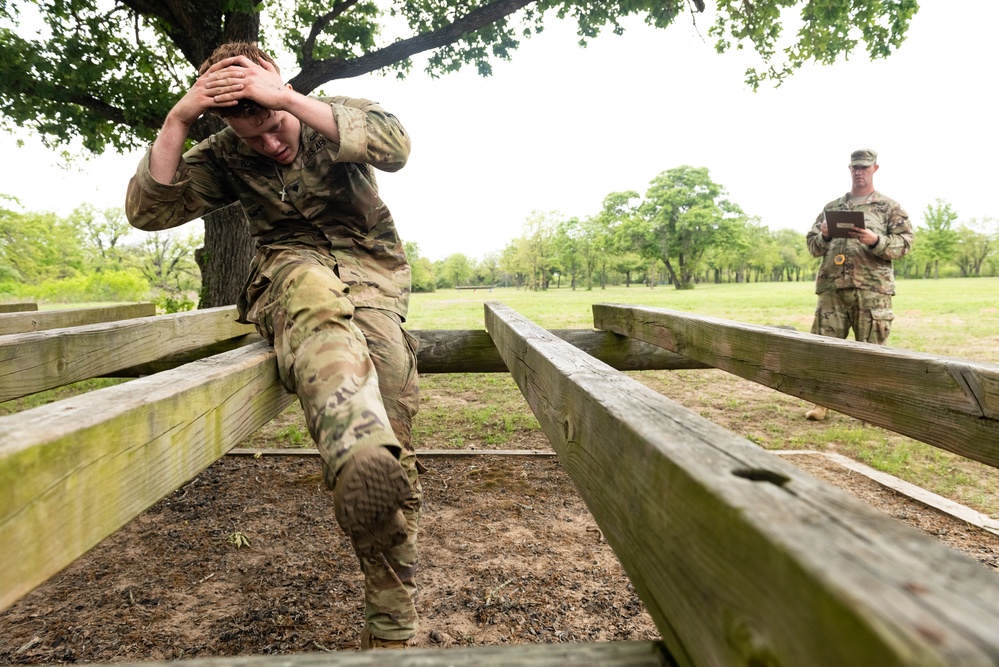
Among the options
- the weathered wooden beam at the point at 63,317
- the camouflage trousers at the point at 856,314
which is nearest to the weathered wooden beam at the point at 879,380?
the weathered wooden beam at the point at 63,317

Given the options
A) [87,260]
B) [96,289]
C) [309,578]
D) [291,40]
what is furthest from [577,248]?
[309,578]

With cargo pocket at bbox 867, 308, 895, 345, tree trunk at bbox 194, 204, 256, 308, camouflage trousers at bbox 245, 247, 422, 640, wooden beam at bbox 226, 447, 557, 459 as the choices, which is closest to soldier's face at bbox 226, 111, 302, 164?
camouflage trousers at bbox 245, 247, 422, 640

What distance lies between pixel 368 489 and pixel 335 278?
997 millimetres

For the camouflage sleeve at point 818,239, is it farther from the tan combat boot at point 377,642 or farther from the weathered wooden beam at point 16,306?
the weathered wooden beam at point 16,306

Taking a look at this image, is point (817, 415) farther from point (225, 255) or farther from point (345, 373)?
point (225, 255)

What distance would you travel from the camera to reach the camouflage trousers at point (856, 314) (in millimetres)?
5734

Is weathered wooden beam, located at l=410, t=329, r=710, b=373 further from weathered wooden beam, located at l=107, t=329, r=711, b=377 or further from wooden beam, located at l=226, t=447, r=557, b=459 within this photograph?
wooden beam, located at l=226, t=447, r=557, b=459

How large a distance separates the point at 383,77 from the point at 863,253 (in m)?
6.88

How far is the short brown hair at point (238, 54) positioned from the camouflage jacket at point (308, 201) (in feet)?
1.00

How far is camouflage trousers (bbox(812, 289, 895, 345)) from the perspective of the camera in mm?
5734

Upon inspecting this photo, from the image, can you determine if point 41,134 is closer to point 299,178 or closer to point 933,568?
point 299,178

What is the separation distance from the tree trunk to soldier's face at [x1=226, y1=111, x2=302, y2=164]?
498 cm

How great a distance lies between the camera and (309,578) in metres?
2.73

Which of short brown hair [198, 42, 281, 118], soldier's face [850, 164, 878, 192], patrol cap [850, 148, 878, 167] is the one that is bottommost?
short brown hair [198, 42, 281, 118]
